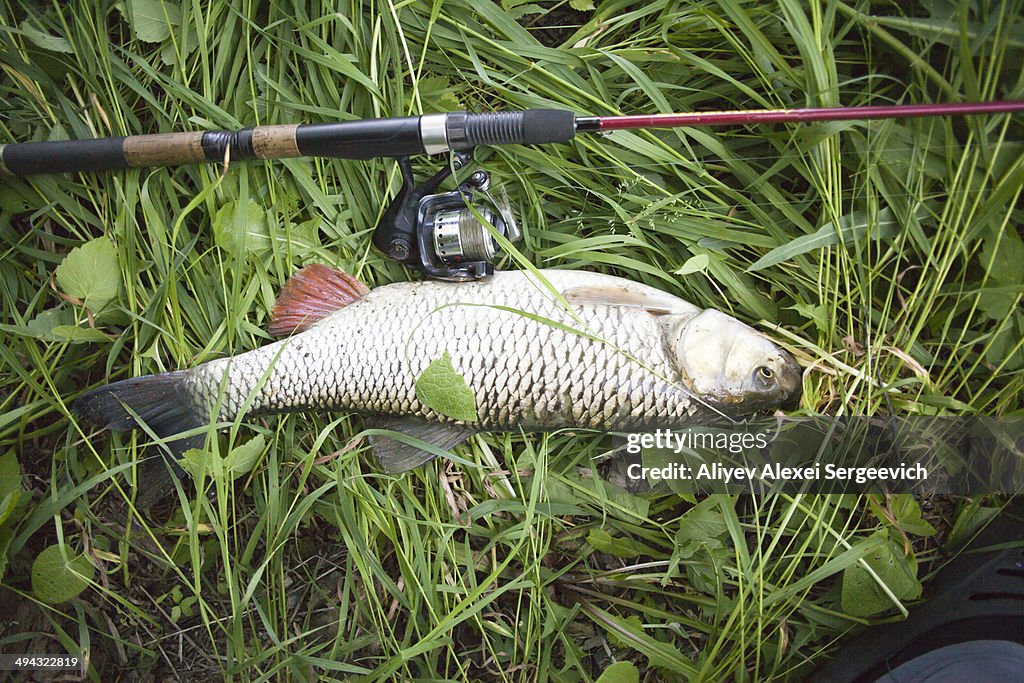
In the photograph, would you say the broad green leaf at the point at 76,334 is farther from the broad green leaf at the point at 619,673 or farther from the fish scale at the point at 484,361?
the broad green leaf at the point at 619,673

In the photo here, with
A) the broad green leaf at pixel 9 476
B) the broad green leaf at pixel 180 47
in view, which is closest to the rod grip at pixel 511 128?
the broad green leaf at pixel 180 47

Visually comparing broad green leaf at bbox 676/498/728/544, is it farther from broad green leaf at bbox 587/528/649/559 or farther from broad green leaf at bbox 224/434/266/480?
broad green leaf at bbox 224/434/266/480

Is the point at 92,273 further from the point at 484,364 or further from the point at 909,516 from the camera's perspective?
the point at 909,516

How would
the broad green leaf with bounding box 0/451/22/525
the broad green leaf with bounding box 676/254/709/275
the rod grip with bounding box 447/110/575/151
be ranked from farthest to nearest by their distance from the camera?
the broad green leaf with bounding box 0/451/22/525
the broad green leaf with bounding box 676/254/709/275
the rod grip with bounding box 447/110/575/151

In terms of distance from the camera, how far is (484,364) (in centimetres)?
148

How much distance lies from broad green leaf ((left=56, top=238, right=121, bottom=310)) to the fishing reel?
801 mm

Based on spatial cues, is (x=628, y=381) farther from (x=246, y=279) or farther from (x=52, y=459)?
(x=52, y=459)

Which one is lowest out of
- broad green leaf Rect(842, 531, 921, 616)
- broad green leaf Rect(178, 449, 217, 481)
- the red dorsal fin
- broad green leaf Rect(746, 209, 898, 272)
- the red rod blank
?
broad green leaf Rect(842, 531, 921, 616)

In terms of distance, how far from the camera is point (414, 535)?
5.51 feet

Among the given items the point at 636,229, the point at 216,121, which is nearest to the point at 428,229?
the point at 636,229

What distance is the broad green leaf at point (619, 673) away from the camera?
1635 mm

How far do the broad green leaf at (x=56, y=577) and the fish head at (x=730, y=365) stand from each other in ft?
5.82

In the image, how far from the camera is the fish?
1.47 m
